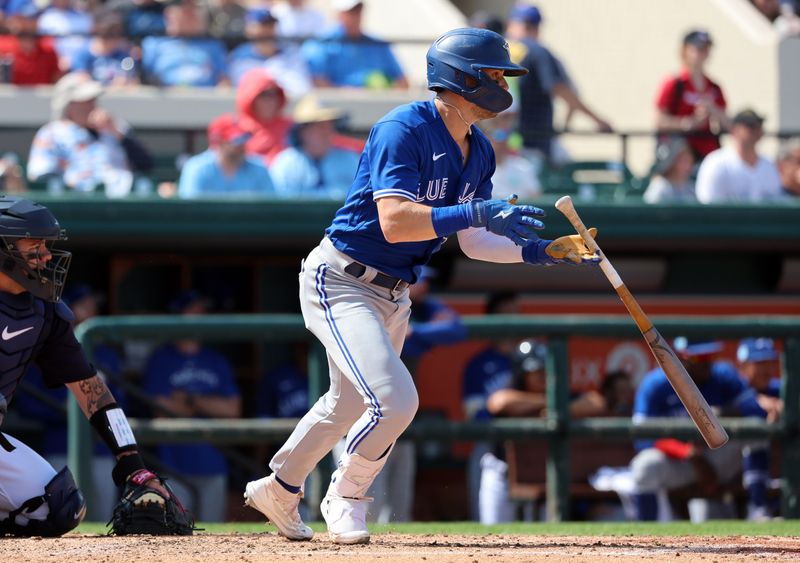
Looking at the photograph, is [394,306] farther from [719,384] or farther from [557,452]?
[719,384]

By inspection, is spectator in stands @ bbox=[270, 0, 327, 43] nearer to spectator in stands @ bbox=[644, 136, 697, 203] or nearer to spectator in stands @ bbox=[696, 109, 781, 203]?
spectator in stands @ bbox=[644, 136, 697, 203]

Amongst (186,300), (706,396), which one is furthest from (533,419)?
(186,300)

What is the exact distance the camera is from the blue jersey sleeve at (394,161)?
4941mm

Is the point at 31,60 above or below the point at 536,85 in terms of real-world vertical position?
above

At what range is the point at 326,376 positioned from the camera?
27.1 feet

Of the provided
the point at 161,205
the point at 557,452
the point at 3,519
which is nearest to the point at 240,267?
the point at 161,205

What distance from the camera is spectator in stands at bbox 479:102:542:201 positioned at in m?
9.57

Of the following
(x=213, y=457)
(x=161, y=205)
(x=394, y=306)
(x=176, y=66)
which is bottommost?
(x=213, y=457)

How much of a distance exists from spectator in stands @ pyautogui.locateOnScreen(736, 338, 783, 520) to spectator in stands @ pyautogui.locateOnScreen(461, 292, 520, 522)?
1447 mm

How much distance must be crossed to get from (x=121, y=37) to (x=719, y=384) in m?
4.76

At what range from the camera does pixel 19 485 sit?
563 cm

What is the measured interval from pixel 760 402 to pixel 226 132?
3678 millimetres

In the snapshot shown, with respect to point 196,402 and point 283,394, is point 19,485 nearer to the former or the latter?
point 196,402

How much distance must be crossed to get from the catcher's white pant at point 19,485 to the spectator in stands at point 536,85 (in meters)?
5.43
